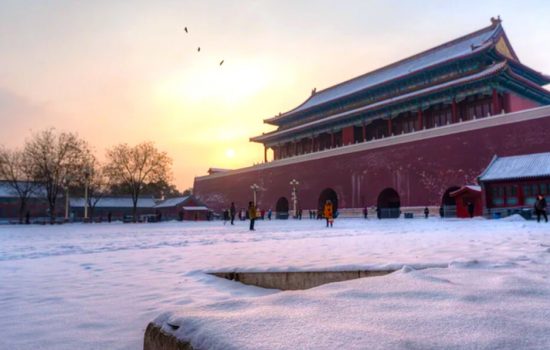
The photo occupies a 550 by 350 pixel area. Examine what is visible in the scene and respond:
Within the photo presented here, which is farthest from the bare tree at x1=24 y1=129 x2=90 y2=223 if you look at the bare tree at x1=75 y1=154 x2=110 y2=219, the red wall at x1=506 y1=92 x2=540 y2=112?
the red wall at x1=506 y1=92 x2=540 y2=112

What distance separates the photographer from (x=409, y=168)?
28.4m

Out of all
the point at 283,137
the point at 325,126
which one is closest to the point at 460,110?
the point at 325,126

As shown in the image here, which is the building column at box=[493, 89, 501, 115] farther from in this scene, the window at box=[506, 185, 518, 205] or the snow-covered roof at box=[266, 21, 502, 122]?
the window at box=[506, 185, 518, 205]

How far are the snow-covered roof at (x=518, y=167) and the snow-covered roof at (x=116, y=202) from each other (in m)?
45.1

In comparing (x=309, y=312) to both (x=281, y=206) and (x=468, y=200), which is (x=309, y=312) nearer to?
(x=468, y=200)

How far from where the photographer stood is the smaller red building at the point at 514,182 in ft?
68.5

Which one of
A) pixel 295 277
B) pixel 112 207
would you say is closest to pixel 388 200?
pixel 295 277

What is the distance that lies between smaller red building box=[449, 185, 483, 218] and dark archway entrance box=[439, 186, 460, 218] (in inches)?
43.8

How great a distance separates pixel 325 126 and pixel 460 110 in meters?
12.9

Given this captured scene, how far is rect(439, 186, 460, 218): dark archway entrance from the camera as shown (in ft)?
82.0

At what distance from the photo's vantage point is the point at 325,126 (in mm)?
39188

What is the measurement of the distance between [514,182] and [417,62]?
17027 mm

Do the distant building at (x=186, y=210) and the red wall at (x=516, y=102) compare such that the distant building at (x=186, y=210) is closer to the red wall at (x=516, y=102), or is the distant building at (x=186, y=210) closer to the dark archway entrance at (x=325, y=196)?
the dark archway entrance at (x=325, y=196)

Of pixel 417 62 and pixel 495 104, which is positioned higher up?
pixel 417 62
